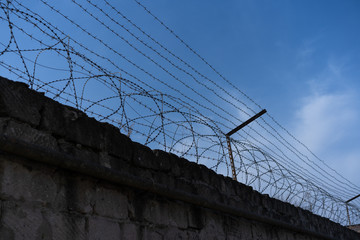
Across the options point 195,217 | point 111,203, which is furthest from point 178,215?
point 111,203

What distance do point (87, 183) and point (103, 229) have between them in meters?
0.32

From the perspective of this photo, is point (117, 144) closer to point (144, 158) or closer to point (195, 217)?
point (144, 158)

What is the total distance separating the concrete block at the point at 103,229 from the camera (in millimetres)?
2435

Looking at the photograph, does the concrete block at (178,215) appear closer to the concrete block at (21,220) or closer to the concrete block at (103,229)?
the concrete block at (103,229)

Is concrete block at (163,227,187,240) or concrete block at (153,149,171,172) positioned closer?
concrete block at (163,227,187,240)

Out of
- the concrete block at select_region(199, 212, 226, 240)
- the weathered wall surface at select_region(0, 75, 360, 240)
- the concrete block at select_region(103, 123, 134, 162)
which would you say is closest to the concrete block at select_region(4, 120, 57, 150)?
the weathered wall surface at select_region(0, 75, 360, 240)

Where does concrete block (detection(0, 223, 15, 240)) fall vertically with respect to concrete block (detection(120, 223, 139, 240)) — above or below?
below

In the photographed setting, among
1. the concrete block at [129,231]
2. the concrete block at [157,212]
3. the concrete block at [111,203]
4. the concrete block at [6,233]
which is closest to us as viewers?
the concrete block at [6,233]

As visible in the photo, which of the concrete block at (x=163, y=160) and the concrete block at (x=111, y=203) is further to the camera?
the concrete block at (x=163, y=160)

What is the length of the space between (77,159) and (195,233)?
1.52 metres

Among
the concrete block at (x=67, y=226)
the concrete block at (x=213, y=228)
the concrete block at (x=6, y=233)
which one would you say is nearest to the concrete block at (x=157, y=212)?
the concrete block at (x=213, y=228)

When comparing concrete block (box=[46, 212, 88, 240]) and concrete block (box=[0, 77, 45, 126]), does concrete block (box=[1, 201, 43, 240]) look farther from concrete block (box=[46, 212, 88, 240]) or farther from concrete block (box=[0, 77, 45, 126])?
concrete block (box=[0, 77, 45, 126])

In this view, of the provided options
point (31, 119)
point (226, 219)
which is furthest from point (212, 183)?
point (31, 119)

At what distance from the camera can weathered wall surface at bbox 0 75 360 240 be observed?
2.09m
